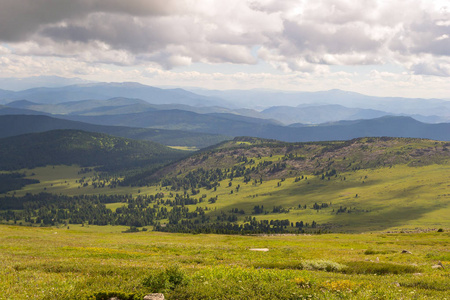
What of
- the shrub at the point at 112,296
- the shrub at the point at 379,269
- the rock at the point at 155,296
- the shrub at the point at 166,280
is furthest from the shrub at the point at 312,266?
the shrub at the point at 112,296

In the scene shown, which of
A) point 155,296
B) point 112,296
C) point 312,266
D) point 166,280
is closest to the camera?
point 112,296

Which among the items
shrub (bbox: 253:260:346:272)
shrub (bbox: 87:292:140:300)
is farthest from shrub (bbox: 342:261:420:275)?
shrub (bbox: 87:292:140:300)

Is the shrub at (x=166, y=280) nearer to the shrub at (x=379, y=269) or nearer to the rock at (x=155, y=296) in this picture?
the rock at (x=155, y=296)

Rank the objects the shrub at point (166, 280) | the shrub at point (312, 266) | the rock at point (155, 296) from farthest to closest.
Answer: the shrub at point (312, 266)
the shrub at point (166, 280)
the rock at point (155, 296)

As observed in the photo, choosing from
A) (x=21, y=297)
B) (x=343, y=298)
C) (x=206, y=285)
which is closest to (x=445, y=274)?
(x=343, y=298)

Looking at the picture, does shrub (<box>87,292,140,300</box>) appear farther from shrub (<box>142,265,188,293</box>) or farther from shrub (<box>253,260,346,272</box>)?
shrub (<box>253,260,346,272</box>)

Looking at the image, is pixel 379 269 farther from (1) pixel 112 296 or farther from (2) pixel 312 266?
(1) pixel 112 296

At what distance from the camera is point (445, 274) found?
25641 mm

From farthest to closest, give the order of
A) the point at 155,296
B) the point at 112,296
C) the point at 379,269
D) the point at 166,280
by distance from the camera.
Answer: the point at 379,269 < the point at 166,280 < the point at 155,296 < the point at 112,296

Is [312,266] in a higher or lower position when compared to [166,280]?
lower

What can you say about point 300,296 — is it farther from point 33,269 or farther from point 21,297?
point 33,269

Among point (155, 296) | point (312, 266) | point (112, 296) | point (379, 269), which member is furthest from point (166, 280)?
point (379, 269)

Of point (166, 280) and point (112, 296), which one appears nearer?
point (112, 296)

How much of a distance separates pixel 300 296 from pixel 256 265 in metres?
13.7
